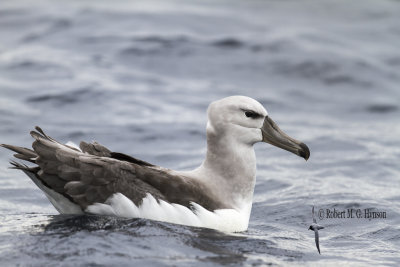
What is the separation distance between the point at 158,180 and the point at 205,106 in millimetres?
9108

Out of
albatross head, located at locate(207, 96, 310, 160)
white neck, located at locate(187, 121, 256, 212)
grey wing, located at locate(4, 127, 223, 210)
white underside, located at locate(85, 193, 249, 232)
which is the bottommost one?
white underside, located at locate(85, 193, 249, 232)

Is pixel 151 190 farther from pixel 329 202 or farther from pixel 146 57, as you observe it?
pixel 146 57

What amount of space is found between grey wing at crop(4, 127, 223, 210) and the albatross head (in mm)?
913

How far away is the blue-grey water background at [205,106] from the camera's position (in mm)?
7652

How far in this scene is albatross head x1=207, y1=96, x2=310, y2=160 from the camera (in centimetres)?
850

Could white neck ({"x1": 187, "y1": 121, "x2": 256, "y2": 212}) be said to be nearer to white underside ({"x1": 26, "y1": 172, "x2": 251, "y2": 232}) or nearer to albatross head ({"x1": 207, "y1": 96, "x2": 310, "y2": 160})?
albatross head ({"x1": 207, "y1": 96, "x2": 310, "y2": 160})

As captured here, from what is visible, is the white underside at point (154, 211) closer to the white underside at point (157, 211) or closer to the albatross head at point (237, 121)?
the white underside at point (157, 211)

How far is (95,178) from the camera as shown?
7.66m

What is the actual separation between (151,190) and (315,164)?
20.5 ft

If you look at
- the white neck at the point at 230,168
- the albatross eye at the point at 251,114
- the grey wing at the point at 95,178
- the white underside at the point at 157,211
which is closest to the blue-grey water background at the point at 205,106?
the white underside at the point at 157,211

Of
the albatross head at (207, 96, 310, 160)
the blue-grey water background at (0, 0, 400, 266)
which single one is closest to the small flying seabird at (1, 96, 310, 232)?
the albatross head at (207, 96, 310, 160)

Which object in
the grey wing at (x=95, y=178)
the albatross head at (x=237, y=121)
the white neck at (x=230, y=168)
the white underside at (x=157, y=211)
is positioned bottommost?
the white underside at (x=157, y=211)

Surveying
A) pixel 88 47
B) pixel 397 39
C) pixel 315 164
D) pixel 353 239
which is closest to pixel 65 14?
pixel 88 47

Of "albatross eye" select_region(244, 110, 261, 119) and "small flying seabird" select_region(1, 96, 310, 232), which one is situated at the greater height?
"albatross eye" select_region(244, 110, 261, 119)
